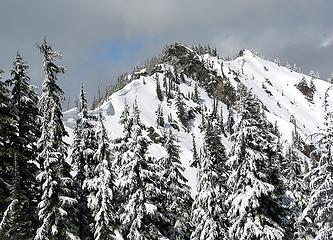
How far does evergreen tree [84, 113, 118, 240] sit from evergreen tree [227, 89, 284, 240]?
812 cm

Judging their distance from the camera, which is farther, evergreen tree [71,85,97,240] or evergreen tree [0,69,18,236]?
evergreen tree [71,85,97,240]

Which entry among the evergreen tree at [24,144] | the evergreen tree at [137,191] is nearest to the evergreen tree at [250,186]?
the evergreen tree at [137,191]

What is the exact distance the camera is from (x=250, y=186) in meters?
27.0

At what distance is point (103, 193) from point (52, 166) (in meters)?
5.96

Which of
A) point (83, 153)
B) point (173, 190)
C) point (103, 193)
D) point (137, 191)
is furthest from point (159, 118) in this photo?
point (137, 191)

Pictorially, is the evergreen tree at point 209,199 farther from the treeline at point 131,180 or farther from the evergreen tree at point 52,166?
the evergreen tree at point 52,166

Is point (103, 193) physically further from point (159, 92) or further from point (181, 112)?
point (159, 92)

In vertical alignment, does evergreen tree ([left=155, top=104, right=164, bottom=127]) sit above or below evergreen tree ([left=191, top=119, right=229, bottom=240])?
above

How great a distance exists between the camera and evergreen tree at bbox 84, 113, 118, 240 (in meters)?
31.1

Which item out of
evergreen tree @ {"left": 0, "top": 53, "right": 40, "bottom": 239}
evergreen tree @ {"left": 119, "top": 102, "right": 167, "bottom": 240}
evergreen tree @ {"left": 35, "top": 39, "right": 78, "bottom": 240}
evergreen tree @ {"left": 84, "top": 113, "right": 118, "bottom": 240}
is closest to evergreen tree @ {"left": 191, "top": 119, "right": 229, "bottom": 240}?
evergreen tree @ {"left": 119, "top": 102, "right": 167, "bottom": 240}

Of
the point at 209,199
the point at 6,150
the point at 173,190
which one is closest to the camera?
the point at 6,150

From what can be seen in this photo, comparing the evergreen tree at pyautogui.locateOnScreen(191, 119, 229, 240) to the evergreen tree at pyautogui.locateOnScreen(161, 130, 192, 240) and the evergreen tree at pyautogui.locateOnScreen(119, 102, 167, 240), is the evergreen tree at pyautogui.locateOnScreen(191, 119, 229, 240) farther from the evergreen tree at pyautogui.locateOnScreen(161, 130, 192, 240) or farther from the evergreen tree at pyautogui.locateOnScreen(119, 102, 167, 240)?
the evergreen tree at pyautogui.locateOnScreen(119, 102, 167, 240)

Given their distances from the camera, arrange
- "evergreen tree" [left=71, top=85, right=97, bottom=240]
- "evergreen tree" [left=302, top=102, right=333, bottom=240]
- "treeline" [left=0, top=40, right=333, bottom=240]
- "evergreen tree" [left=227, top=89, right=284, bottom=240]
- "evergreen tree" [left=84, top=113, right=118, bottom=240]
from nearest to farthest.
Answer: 1. "evergreen tree" [left=302, top=102, right=333, bottom=240]
2. "treeline" [left=0, top=40, right=333, bottom=240]
3. "evergreen tree" [left=227, top=89, right=284, bottom=240]
4. "evergreen tree" [left=84, top=113, right=118, bottom=240]
5. "evergreen tree" [left=71, top=85, right=97, bottom=240]

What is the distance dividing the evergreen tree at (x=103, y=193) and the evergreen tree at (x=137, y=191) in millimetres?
1227
